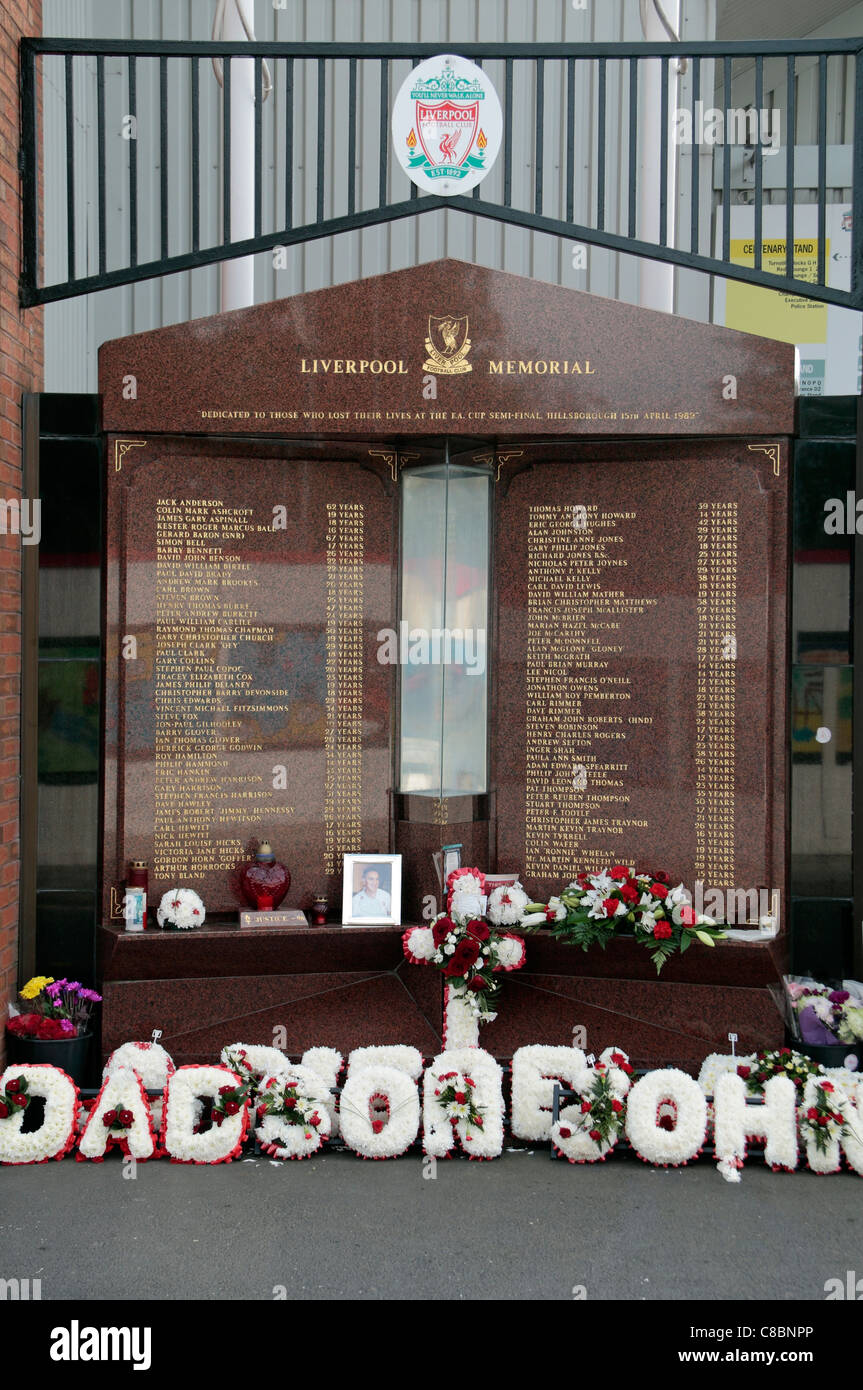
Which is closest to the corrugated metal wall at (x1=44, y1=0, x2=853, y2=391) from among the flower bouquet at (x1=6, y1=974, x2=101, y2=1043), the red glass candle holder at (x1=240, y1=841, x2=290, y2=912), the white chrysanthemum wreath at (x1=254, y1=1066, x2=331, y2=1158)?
the red glass candle holder at (x1=240, y1=841, x2=290, y2=912)

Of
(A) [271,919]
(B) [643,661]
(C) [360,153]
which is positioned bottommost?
(A) [271,919]

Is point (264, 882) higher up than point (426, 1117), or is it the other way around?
point (264, 882)

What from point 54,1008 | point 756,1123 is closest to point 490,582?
point 756,1123

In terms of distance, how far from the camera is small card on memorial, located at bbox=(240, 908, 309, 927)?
559 cm

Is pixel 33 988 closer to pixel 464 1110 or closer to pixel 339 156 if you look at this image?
pixel 464 1110

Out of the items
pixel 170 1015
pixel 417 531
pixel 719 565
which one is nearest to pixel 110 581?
pixel 417 531

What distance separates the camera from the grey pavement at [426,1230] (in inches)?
147

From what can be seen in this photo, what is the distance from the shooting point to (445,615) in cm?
595

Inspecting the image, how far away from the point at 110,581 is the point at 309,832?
166 cm

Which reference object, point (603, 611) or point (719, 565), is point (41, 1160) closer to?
point (603, 611)

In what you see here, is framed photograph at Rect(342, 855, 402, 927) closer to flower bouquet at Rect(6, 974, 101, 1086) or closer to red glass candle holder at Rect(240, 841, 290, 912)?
red glass candle holder at Rect(240, 841, 290, 912)

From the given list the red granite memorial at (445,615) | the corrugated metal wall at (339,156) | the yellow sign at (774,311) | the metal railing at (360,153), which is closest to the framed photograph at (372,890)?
the red granite memorial at (445,615)

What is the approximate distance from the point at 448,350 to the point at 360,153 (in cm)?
434

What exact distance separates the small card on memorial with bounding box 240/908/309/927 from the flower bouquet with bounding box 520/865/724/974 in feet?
3.75
